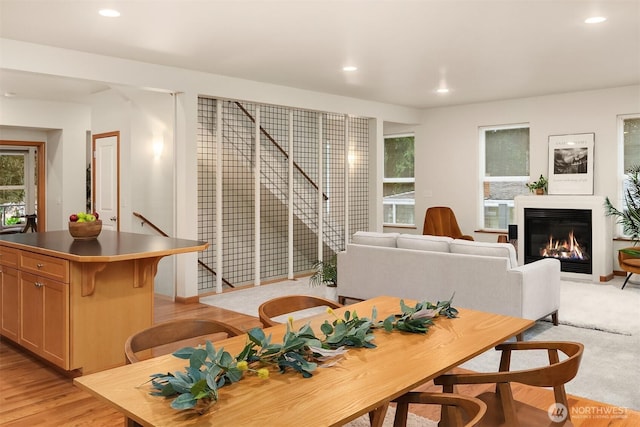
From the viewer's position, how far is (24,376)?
3.61 metres

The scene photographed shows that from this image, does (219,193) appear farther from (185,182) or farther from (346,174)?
(346,174)

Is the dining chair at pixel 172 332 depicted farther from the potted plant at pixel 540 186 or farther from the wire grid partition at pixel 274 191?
the potted plant at pixel 540 186

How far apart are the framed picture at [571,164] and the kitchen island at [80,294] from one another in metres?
5.75

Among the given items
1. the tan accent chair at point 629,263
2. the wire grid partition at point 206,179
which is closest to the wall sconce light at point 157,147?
the wire grid partition at point 206,179

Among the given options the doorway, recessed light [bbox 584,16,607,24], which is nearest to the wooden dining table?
recessed light [bbox 584,16,607,24]

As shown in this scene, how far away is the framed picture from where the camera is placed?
7.43 meters

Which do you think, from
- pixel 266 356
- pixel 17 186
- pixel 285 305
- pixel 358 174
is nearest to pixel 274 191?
pixel 358 174

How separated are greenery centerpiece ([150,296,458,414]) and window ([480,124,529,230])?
6.71m

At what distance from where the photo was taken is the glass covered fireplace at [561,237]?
7.20 meters

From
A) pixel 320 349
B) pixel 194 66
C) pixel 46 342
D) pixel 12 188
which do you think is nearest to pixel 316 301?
pixel 320 349

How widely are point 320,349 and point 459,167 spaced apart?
7.50 meters

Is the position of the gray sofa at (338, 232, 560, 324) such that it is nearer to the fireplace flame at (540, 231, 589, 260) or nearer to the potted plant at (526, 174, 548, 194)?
the fireplace flame at (540, 231, 589, 260)

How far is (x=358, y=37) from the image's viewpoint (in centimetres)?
468

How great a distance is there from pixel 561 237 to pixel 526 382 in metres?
6.35
